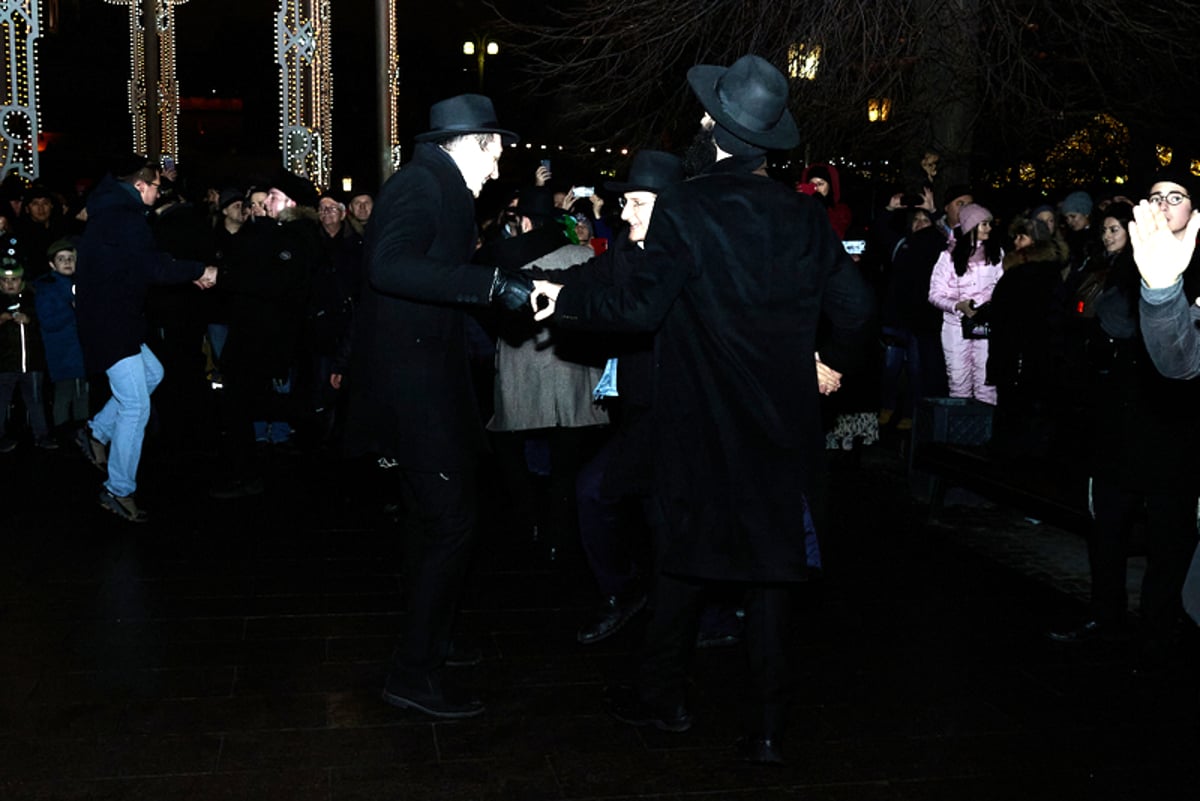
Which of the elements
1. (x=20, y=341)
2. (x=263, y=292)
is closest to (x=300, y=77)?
(x=20, y=341)

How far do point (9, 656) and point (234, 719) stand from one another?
4.29 feet

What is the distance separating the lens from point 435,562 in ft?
16.9

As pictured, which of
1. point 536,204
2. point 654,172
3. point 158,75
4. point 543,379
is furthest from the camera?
point 158,75

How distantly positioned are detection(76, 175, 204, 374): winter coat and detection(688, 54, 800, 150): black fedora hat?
15.4 ft

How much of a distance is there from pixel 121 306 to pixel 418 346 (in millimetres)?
3840

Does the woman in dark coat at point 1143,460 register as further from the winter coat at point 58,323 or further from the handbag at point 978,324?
the winter coat at point 58,323

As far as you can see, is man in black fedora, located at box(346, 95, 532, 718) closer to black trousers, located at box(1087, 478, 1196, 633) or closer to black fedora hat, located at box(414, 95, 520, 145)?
black fedora hat, located at box(414, 95, 520, 145)

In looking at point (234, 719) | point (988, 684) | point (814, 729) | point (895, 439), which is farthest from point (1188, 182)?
point (895, 439)

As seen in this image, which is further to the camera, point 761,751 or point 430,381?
point 430,381

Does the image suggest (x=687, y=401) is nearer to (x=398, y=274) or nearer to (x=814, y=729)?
(x=398, y=274)

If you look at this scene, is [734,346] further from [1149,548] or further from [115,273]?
[115,273]

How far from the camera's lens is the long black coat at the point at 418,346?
4918mm

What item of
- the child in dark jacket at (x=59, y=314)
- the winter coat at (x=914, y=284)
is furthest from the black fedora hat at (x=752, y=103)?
the child in dark jacket at (x=59, y=314)

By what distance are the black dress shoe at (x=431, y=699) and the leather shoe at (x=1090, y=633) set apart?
2649mm
